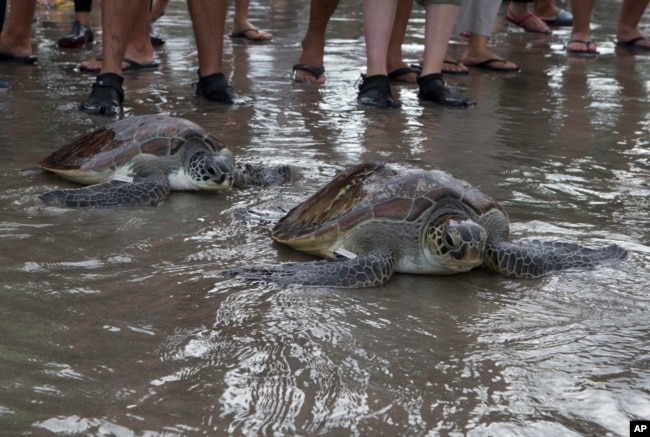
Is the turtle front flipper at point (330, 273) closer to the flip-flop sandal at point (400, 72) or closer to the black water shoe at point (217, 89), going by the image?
the black water shoe at point (217, 89)

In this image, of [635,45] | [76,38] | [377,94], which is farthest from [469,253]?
[635,45]

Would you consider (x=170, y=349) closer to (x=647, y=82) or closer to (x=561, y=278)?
(x=561, y=278)

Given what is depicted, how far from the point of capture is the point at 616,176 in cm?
489

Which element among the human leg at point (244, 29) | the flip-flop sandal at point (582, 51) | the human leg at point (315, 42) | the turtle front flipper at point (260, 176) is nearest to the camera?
the turtle front flipper at point (260, 176)

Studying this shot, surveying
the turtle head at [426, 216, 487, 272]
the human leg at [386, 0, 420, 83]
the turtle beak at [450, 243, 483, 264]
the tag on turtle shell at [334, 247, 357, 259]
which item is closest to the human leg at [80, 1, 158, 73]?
the human leg at [386, 0, 420, 83]

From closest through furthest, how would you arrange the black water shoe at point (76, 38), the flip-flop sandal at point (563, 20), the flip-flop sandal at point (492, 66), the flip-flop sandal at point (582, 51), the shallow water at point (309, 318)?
the shallow water at point (309, 318)
the flip-flop sandal at point (492, 66)
the black water shoe at point (76, 38)
the flip-flop sandal at point (582, 51)
the flip-flop sandal at point (563, 20)

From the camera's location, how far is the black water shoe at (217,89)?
21.6ft

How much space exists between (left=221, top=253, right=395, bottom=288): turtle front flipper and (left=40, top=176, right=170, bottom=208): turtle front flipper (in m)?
1.10

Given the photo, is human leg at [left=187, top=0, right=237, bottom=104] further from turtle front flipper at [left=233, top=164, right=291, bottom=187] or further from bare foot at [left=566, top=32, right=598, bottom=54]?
bare foot at [left=566, top=32, right=598, bottom=54]

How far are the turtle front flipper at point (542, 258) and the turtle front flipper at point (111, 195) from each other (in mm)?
1699

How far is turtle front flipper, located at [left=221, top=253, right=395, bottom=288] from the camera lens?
324cm

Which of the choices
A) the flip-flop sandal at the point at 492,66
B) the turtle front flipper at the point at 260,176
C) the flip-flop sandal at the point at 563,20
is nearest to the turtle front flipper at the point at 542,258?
the turtle front flipper at the point at 260,176

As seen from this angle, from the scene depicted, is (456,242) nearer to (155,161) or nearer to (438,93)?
(155,161)

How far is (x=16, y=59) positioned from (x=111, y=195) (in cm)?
435
